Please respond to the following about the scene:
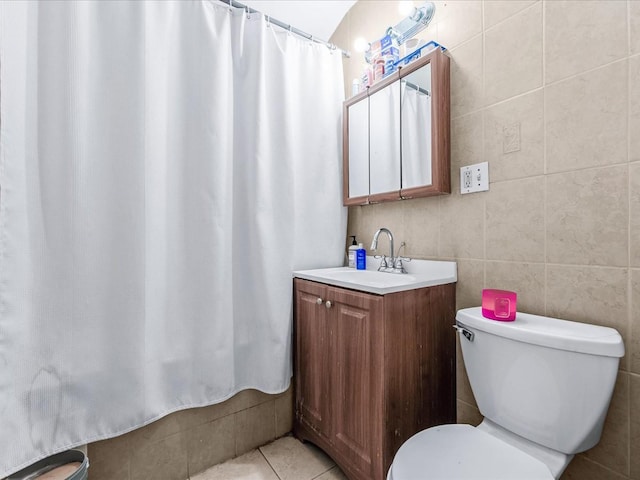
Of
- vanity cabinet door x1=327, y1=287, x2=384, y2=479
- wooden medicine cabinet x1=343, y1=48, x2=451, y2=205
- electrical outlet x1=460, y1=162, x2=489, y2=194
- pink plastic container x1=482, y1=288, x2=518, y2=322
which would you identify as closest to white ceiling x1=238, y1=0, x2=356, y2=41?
wooden medicine cabinet x1=343, y1=48, x2=451, y2=205

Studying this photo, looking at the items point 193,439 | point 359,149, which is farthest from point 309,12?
point 193,439

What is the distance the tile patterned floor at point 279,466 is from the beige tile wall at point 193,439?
4 centimetres

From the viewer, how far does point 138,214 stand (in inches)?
45.1

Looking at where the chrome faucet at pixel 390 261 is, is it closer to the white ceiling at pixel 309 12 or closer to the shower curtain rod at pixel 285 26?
the shower curtain rod at pixel 285 26

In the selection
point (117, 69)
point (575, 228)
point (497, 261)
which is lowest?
point (497, 261)

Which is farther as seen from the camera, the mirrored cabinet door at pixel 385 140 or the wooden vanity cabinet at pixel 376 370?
the mirrored cabinet door at pixel 385 140

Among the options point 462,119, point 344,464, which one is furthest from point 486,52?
point 344,464

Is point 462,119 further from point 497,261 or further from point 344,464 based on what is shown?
point 344,464

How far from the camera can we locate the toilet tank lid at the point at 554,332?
738mm

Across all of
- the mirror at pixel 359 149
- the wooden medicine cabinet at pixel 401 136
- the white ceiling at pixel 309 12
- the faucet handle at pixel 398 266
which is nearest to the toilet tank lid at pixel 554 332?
the faucet handle at pixel 398 266

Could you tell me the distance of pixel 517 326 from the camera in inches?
34.6

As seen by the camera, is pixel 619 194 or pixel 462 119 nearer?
pixel 619 194

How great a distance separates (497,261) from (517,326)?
32cm

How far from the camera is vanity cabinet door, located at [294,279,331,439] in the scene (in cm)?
131
